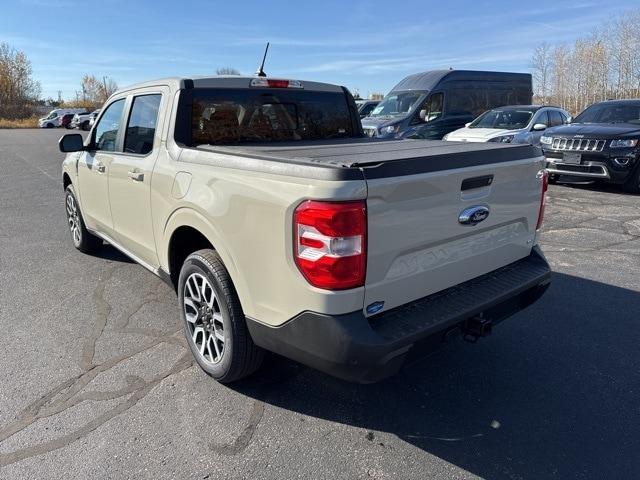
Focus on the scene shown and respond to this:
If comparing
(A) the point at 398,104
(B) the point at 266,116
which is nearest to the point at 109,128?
(B) the point at 266,116

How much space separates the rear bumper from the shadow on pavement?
33cm

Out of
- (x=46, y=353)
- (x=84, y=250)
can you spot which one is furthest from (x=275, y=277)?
(x=84, y=250)

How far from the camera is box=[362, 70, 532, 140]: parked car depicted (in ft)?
45.9

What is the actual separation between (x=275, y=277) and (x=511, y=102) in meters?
16.7

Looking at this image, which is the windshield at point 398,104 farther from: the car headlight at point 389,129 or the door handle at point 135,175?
the door handle at point 135,175

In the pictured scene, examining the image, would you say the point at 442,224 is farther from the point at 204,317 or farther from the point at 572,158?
the point at 572,158

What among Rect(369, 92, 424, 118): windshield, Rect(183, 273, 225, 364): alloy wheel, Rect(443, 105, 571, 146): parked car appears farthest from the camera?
Rect(369, 92, 424, 118): windshield

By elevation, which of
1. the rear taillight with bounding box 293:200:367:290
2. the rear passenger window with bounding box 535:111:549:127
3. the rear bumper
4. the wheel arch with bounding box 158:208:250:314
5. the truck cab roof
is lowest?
the rear bumper

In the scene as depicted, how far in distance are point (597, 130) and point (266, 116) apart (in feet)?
26.2

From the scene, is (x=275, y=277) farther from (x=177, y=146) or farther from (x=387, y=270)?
(x=177, y=146)

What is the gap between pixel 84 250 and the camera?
5.77 m

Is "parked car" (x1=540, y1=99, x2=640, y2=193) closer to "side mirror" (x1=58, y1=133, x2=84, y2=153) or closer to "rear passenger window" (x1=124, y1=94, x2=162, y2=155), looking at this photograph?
"rear passenger window" (x1=124, y1=94, x2=162, y2=155)

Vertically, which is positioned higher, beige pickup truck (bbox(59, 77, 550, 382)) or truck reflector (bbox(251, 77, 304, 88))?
truck reflector (bbox(251, 77, 304, 88))

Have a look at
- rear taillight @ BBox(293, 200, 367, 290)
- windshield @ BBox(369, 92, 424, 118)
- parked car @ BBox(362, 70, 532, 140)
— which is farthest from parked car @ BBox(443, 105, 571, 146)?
rear taillight @ BBox(293, 200, 367, 290)
